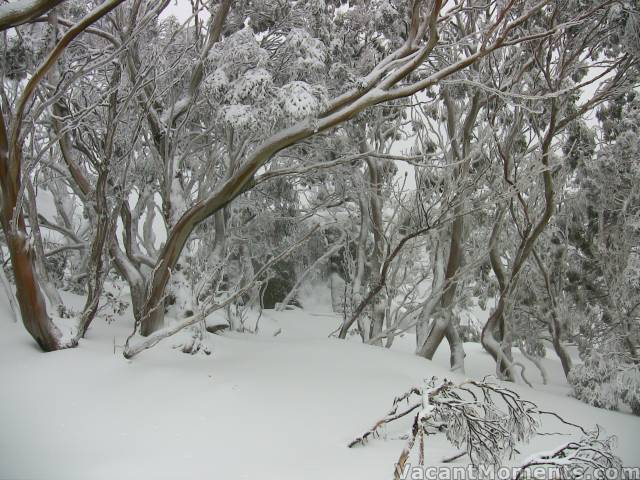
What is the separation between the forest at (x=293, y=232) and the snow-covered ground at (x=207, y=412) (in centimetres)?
2

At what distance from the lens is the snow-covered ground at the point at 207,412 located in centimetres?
385

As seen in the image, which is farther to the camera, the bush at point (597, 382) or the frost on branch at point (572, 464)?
the bush at point (597, 382)

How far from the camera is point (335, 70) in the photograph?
298 inches

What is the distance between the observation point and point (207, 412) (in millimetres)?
4707

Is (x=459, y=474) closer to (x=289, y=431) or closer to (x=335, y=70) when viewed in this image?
(x=289, y=431)

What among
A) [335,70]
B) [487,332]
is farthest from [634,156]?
[335,70]

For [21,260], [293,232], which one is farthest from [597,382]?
[21,260]

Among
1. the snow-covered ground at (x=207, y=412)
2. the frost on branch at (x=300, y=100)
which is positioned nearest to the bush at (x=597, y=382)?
the snow-covered ground at (x=207, y=412)

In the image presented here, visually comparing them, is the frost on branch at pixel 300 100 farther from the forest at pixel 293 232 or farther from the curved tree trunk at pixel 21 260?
the curved tree trunk at pixel 21 260

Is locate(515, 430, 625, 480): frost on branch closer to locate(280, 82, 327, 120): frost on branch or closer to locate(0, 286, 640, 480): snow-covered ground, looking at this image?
locate(0, 286, 640, 480): snow-covered ground

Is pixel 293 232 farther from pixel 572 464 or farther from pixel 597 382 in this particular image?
pixel 572 464

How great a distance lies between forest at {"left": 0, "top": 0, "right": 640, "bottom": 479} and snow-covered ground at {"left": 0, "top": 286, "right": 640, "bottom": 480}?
1.0 inches

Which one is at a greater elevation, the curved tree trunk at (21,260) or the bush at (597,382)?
the curved tree trunk at (21,260)

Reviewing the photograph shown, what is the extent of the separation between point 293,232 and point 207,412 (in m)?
8.03
